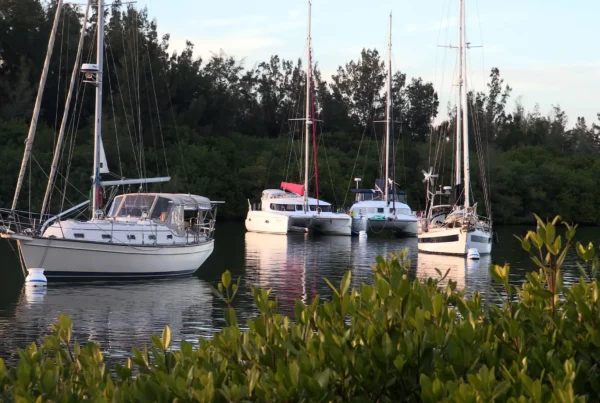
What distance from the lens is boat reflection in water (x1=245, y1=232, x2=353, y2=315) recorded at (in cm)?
2888

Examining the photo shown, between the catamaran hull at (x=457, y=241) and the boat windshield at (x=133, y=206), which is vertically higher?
the boat windshield at (x=133, y=206)

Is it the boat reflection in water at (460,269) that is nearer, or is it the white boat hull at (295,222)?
the boat reflection in water at (460,269)

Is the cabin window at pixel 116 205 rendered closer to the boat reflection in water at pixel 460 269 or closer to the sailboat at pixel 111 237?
the sailboat at pixel 111 237

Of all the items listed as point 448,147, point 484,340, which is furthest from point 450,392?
point 448,147

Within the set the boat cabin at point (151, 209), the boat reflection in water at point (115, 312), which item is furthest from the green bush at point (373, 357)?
the boat cabin at point (151, 209)

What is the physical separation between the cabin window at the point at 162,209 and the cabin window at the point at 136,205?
20 cm

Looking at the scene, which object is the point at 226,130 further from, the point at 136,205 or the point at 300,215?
the point at 136,205

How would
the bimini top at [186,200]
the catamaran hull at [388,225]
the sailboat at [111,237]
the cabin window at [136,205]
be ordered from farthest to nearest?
1. the catamaran hull at [388,225]
2. the bimini top at [186,200]
3. the cabin window at [136,205]
4. the sailboat at [111,237]

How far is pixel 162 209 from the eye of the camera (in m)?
30.0

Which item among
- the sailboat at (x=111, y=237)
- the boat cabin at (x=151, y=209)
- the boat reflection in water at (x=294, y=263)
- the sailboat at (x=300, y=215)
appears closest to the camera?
the sailboat at (x=111, y=237)

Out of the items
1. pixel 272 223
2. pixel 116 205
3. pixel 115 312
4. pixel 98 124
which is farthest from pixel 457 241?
pixel 115 312

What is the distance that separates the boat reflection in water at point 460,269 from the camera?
31414mm

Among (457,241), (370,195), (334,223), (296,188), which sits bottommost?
(457,241)

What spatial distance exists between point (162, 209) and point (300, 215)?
28871 millimetres
